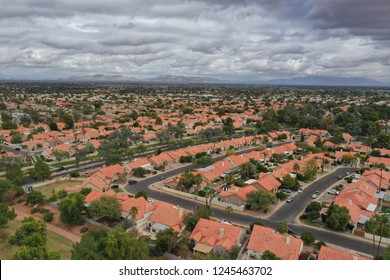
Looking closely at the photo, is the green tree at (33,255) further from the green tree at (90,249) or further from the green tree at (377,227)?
the green tree at (377,227)

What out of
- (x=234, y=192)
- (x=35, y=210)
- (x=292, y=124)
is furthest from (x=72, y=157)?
(x=292, y=124)

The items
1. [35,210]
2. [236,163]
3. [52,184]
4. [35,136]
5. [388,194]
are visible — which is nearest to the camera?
[35,210]

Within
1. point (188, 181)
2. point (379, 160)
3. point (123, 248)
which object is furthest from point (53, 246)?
point (379, 160)

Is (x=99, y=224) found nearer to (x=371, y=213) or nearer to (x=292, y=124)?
(x=371, y=213)

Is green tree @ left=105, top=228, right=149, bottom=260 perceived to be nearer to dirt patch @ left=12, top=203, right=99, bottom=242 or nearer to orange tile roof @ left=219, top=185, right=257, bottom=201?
dirt patch @ left=12, top=203, right=99, bottom=242

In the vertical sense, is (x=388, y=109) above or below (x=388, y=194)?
above

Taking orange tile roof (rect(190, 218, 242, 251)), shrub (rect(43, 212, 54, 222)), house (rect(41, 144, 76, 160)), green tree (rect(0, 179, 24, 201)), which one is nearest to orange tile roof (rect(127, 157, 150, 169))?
house (rect(41, 144, 76, 160))
